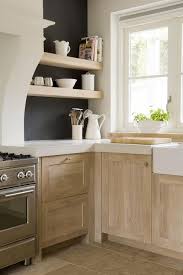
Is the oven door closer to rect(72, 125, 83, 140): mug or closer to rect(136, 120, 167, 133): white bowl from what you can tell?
rect(72, 125, 83, 140): mug

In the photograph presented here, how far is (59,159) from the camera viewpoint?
10.0ft

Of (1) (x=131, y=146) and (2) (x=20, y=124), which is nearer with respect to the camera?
(1) (x=131, y=146)

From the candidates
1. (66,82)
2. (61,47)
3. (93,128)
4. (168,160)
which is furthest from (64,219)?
(61,47)

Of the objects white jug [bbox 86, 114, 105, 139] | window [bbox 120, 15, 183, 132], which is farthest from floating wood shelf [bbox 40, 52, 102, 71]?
white jug [bbox 86, 114, 105, 139]

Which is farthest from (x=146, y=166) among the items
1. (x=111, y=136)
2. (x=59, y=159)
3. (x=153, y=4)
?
(x=153, y=4)

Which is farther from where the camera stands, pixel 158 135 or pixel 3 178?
pixel 158 135

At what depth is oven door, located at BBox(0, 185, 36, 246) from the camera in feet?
8.58

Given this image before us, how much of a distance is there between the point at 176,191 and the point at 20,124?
1.41 metres

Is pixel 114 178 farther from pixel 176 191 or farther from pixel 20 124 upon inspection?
pixel 20 124

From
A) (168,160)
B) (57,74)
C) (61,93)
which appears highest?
(57,74)

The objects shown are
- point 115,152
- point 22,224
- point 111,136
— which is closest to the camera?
point 22,224

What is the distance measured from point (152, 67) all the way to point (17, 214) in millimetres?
2028

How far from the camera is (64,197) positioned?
3137 millimetres

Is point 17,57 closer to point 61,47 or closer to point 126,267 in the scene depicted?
point 61,47
